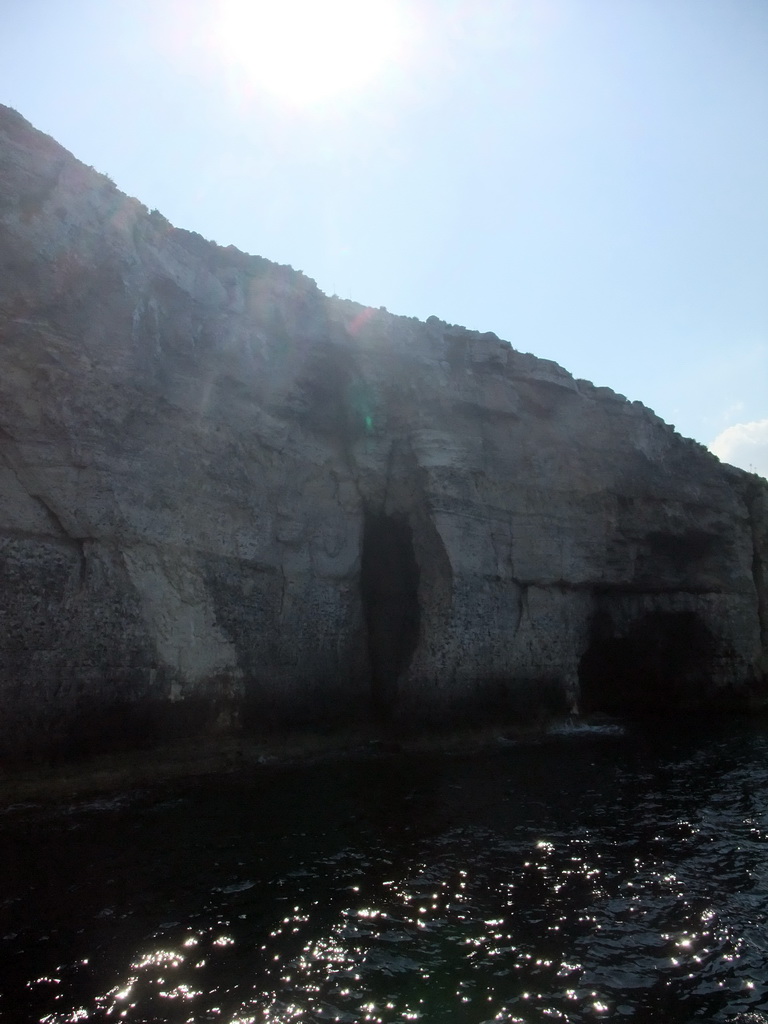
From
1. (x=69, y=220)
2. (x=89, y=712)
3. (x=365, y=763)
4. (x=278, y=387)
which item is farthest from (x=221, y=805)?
(x=69, y=220)

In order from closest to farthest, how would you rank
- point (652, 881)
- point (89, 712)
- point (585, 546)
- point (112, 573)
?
point (652, 881), point (89, 712), point (112, 573), point (585, 546)

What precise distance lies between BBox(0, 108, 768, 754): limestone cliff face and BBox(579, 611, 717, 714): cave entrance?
8cm

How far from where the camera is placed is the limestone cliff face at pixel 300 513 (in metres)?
13.6

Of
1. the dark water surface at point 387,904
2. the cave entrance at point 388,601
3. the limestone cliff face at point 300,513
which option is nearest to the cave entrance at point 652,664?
the limestone cliff face at point 300,513

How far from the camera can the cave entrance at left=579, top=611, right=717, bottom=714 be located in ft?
73.4

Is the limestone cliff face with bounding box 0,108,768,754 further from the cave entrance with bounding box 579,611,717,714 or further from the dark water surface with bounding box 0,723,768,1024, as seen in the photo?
the dark water surface with bounding box 0,723,768,1024

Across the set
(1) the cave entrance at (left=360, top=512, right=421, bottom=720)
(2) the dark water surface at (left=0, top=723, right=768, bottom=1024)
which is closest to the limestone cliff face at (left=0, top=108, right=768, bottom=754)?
(1) the cave entrance at (left=360, top=512, right=421, bottom=720)

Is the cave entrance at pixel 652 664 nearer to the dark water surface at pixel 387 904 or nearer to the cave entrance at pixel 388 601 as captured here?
the cave entrance at pixel 388 601

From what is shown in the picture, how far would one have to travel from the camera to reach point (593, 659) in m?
22.1

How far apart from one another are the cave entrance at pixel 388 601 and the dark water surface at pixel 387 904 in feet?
14.7

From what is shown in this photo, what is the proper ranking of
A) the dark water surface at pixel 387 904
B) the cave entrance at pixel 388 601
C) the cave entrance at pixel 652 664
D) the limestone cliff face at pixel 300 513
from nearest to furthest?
the dark water surface at pixel 387 904
the limestone cliff face at pixel 300 513
the cave entrance at pixel 388 601
the cave entrance at pixel 652 664

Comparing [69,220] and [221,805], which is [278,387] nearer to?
[69,220]

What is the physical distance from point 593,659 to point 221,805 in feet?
44.5

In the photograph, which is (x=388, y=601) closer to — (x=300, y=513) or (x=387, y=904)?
(x=300, y=513)
